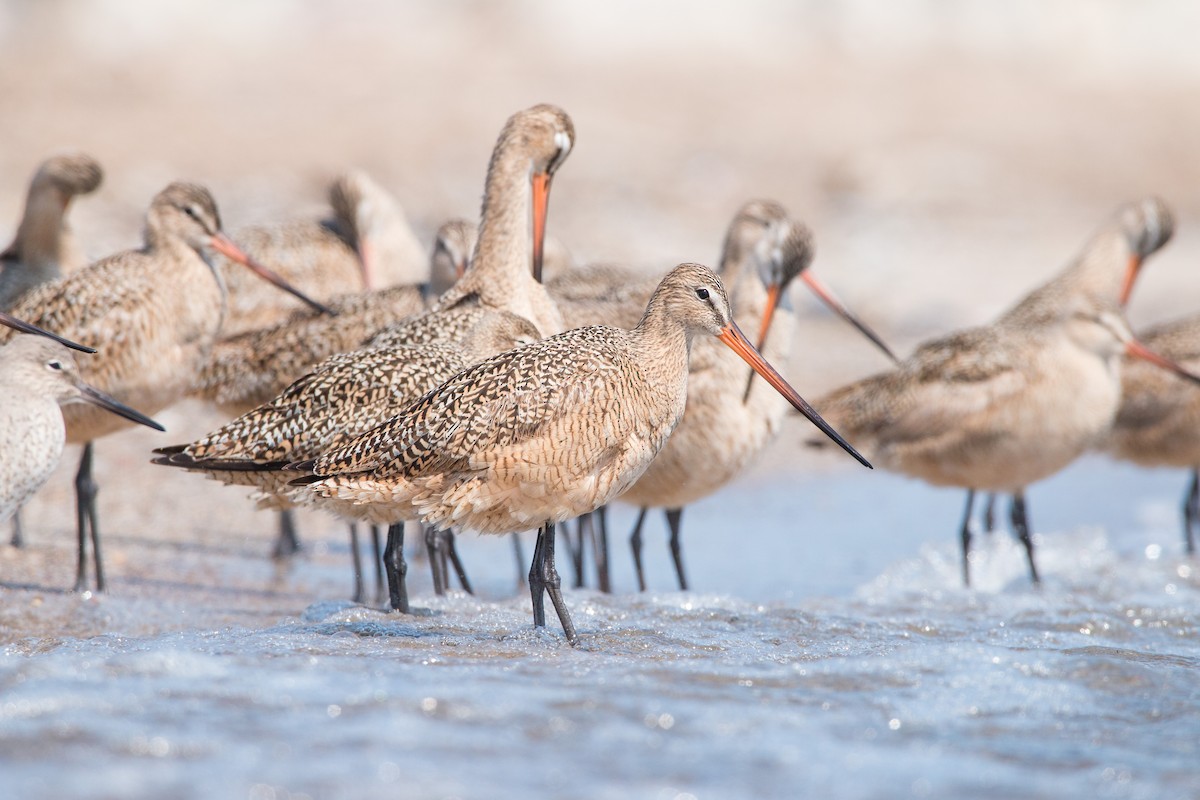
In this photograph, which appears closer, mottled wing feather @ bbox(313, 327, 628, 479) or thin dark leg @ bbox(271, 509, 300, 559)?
mottled wing feather @ bbox(313, 327, 628, 479)

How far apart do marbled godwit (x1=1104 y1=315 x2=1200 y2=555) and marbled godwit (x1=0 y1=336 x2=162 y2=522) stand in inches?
211

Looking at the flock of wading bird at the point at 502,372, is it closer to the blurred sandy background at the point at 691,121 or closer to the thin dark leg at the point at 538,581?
the thin dark leg at the point at 538,581

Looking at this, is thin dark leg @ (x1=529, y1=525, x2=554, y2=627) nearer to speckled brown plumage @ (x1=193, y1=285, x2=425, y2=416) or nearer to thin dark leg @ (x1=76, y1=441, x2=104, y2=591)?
speckled brown plumage @ (x1=193, y1=285, x2=425, y2=416)

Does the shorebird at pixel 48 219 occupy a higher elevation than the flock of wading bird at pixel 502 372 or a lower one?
higher

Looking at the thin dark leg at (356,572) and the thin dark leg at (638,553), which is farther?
the thin dark leg at (638,553)

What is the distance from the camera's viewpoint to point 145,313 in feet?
20.7

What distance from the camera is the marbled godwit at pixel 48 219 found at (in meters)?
7.57

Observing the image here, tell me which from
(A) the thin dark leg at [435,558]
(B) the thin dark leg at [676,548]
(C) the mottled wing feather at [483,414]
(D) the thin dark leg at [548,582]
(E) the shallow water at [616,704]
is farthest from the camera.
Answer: (B) the thin dark leg at [676,548]

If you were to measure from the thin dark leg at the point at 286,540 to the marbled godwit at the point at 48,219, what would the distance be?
179 centimetres

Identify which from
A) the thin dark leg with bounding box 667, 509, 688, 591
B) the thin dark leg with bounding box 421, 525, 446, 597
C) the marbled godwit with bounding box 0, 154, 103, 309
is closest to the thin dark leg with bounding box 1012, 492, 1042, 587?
the thin dark leg with bounding box 667, 509, 688, 591

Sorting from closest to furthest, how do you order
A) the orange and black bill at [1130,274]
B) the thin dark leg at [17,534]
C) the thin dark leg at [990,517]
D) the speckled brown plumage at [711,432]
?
the speckled brown plumage at [711,432], the thin dark leg at [17,534], the thin dark leg at [990,517], the orange and black bill at [1130,274]

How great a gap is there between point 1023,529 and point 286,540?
3460 millimetres

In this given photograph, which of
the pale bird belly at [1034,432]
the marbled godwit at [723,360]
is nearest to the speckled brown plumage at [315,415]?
the marbled godwit at [723,360]

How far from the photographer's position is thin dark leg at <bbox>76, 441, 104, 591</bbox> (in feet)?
19.6
